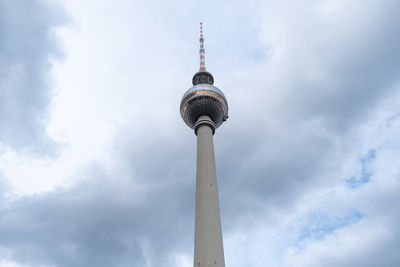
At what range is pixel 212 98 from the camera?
245 ft

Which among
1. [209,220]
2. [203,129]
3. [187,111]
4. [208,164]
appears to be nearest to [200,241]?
[209,220]

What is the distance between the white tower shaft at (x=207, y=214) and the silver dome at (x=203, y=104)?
335 inches

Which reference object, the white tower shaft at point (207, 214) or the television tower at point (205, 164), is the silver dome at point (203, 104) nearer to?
the television tower at point (205, 164)

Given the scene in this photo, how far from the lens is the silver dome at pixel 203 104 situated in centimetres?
7456

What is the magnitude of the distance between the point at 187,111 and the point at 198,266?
37177 mm

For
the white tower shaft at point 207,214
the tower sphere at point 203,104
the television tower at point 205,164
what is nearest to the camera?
the white tower shaft at point 207,214

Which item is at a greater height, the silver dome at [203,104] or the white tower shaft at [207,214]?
the silver dome at [203,104]

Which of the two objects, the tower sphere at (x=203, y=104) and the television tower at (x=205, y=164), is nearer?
the television tower at (x=205, y=164)

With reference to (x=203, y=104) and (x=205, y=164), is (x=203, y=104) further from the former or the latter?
(x=205, y=164)

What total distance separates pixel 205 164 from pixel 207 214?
10.7 m

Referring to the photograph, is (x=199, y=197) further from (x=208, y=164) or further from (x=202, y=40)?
(x=202, y=40)

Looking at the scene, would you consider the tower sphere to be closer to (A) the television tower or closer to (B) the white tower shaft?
(A) the television tower

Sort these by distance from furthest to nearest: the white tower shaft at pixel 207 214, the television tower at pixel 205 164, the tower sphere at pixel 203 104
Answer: the tower sphere at pixel 203 104, the television tower at pixel 205 164, the white tower shaft at pixel 207 214

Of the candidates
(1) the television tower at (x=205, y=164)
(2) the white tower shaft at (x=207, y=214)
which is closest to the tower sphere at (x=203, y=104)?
(1) the television tower at (x=205, y=164)
